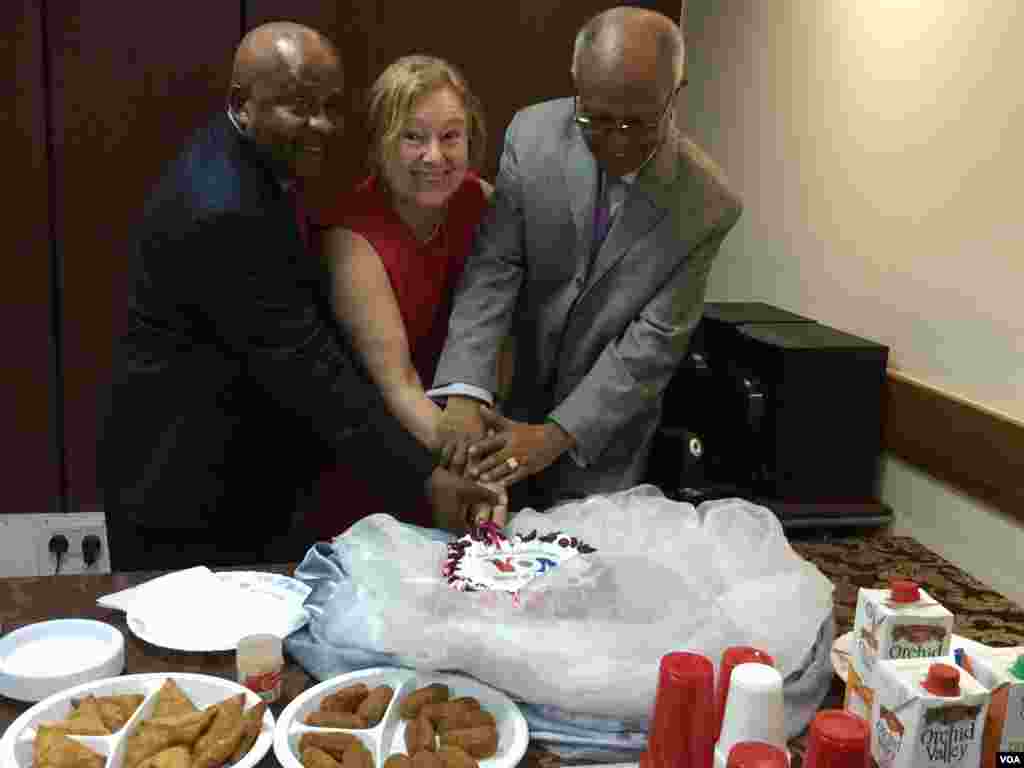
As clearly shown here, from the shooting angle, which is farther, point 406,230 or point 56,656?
point 406,230

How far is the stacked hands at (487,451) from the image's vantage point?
69.7 inches

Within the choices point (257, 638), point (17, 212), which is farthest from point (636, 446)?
point (17, 212)

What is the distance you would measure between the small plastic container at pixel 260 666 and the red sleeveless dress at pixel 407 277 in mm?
557

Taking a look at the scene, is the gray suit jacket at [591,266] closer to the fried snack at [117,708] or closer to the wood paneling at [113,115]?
A: the fried snack at [117,708]

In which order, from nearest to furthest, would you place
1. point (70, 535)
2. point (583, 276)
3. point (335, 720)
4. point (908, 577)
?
point (335, 720) < point (908, 577) < point (583, 276) < point (70, 535)

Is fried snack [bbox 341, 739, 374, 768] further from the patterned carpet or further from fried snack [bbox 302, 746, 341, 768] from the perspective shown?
the patterned carpet

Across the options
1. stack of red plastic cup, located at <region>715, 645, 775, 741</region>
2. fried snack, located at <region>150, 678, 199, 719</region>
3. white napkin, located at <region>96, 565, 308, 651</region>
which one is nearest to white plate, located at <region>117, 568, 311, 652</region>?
white napkin, located at <region>96, 565, 308, 651</region>

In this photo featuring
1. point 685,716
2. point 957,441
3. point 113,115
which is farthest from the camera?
point 113,115

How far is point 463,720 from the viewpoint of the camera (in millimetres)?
1180

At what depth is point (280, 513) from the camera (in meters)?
2.00

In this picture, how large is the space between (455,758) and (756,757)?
34 centimetres

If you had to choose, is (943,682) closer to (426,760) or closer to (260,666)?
(426,760)

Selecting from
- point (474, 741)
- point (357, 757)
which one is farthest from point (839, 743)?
point (357, 757)

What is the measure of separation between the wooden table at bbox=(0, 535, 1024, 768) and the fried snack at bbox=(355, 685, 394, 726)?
0.36 ft
